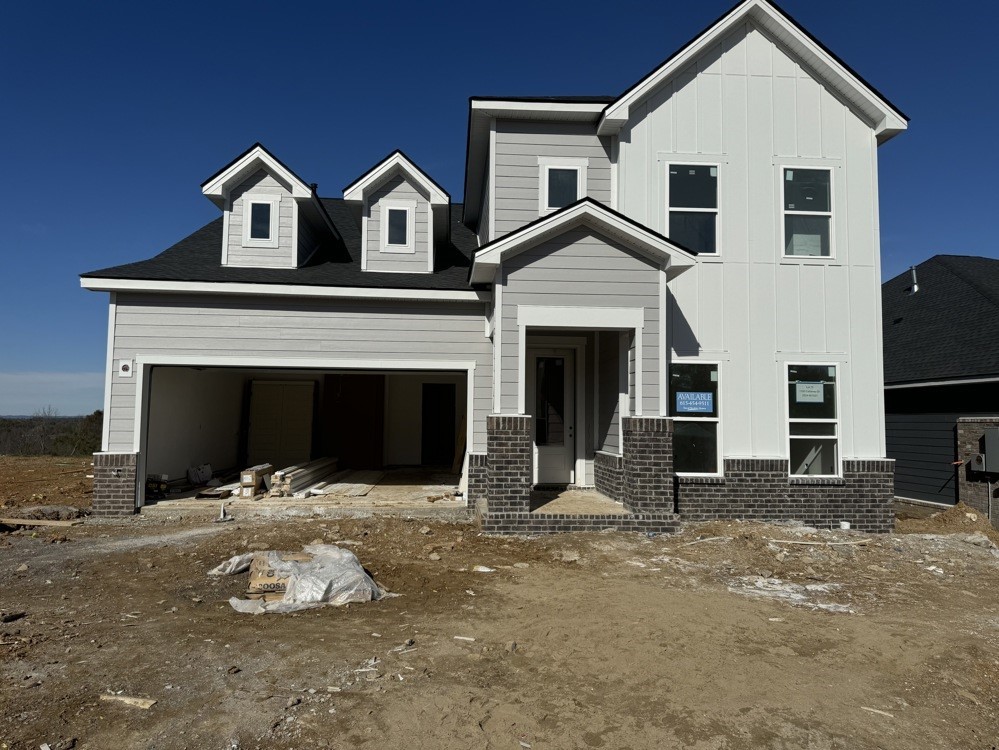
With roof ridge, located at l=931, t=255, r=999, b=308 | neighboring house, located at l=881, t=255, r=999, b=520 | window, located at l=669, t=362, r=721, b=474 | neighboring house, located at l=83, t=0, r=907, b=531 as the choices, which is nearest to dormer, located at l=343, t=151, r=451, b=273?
neighboring house, located at l=83, t=0, r=907, b=531

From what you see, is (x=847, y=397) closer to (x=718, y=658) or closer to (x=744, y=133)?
(x=744, y=133)

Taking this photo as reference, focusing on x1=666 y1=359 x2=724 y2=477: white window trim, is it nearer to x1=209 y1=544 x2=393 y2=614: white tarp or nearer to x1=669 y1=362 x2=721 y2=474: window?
x1=669 y1=362 x2=721 y2=474: window

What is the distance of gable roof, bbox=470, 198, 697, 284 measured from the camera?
9.02m

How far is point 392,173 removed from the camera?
38.0ft

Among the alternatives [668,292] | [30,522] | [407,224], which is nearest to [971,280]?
[668,292]

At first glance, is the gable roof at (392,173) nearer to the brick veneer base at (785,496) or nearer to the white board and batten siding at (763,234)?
the white board and batten siding at (763,234)

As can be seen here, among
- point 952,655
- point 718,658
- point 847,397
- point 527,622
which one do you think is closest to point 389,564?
point 527,622

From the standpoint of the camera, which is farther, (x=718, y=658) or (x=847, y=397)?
(x=847, y=397)

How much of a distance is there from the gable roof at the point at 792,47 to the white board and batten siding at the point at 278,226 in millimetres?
5999

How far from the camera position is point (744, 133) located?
1062cm

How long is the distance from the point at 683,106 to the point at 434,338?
6005 millimetres

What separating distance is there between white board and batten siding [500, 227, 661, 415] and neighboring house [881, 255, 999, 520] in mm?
7798

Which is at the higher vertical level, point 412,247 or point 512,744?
point 412,247

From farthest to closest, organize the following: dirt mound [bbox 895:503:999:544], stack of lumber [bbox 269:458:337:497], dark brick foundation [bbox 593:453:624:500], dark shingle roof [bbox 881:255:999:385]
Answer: dark shingle roof [bbox 881:255:999:385], stack of lumber [bbox 269:458:337:497], dirt mound [bbox 895:503:999:544], dark brick foundation [bbox 593:453:624:500]
